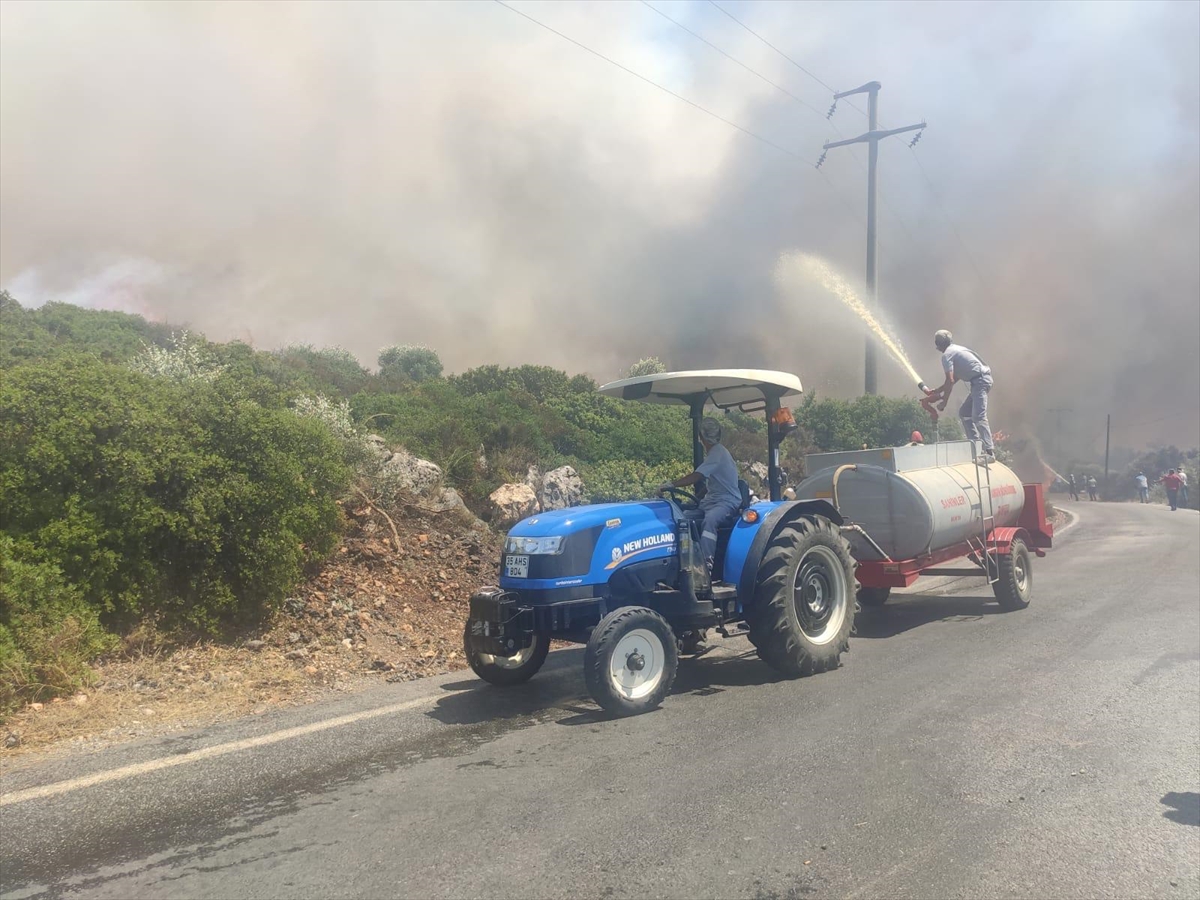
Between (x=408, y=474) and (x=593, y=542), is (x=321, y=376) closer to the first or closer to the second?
(x=408, y=474)

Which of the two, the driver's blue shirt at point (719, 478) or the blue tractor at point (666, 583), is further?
the driver's blue shirt at point (719, 478)

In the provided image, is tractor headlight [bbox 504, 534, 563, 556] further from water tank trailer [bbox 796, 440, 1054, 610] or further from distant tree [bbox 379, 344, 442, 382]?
distant tree [bbox 379, 344, 442, 382]

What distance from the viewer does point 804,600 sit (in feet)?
23.2

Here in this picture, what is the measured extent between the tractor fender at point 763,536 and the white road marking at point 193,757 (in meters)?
2.50

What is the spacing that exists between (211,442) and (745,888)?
19.2 feet

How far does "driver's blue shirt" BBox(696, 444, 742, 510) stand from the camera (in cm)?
675

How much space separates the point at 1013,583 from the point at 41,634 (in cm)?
932

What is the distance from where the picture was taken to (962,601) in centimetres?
1073

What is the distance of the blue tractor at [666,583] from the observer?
5.71m

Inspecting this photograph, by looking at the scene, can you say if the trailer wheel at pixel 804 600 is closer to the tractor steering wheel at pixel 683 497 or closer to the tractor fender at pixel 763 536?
the tractor fender at pixel 763 536

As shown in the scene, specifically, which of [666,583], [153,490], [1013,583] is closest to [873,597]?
[1013,583]

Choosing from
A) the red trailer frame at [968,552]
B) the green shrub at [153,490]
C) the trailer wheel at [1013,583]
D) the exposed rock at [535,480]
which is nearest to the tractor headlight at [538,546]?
the green shrub at [153,490]

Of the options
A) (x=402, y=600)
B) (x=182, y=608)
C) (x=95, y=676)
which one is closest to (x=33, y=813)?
(x=95, y=676)

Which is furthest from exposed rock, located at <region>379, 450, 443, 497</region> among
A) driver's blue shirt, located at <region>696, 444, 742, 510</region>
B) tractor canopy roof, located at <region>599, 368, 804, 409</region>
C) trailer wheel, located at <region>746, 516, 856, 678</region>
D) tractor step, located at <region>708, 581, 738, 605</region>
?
trailer wheel, located at <region>746, 516, 856, 678</region>
